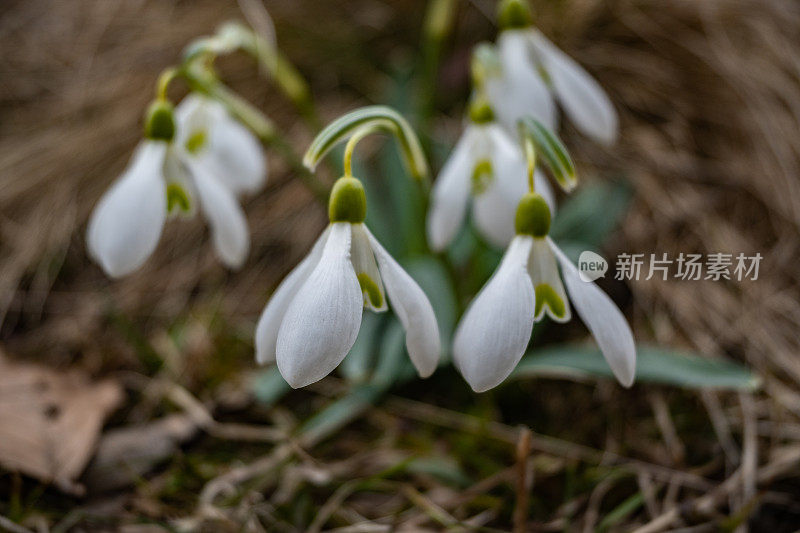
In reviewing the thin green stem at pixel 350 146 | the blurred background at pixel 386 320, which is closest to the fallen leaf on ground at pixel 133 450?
the blurred background at pixel 386 320

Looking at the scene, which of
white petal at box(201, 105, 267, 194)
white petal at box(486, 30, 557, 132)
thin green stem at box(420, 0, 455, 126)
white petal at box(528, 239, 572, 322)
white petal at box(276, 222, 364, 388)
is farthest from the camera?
thin green stem at box(420, 0, 455, 126)

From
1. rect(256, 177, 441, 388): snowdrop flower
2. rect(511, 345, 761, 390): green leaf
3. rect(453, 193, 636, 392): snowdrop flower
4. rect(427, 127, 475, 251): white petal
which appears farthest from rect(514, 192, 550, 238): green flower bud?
rect(511, 345, 761, 390): green leaf

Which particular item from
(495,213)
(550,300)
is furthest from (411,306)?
(495,213)

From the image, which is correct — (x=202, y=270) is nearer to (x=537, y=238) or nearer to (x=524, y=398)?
(x=524, y=398)

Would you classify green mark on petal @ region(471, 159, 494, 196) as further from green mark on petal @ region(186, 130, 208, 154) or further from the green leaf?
green mark on petal @ region(186, 130, 208, 154)

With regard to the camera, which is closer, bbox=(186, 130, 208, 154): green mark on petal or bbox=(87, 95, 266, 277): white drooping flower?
bbox=(87, 95, 266, 277): white drooping flower

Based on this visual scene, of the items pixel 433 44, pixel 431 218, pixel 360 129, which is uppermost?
pixel 360 129

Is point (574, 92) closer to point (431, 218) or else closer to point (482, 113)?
point (482, 113)

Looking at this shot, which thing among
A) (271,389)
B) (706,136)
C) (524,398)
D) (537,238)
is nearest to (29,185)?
(271,389)
